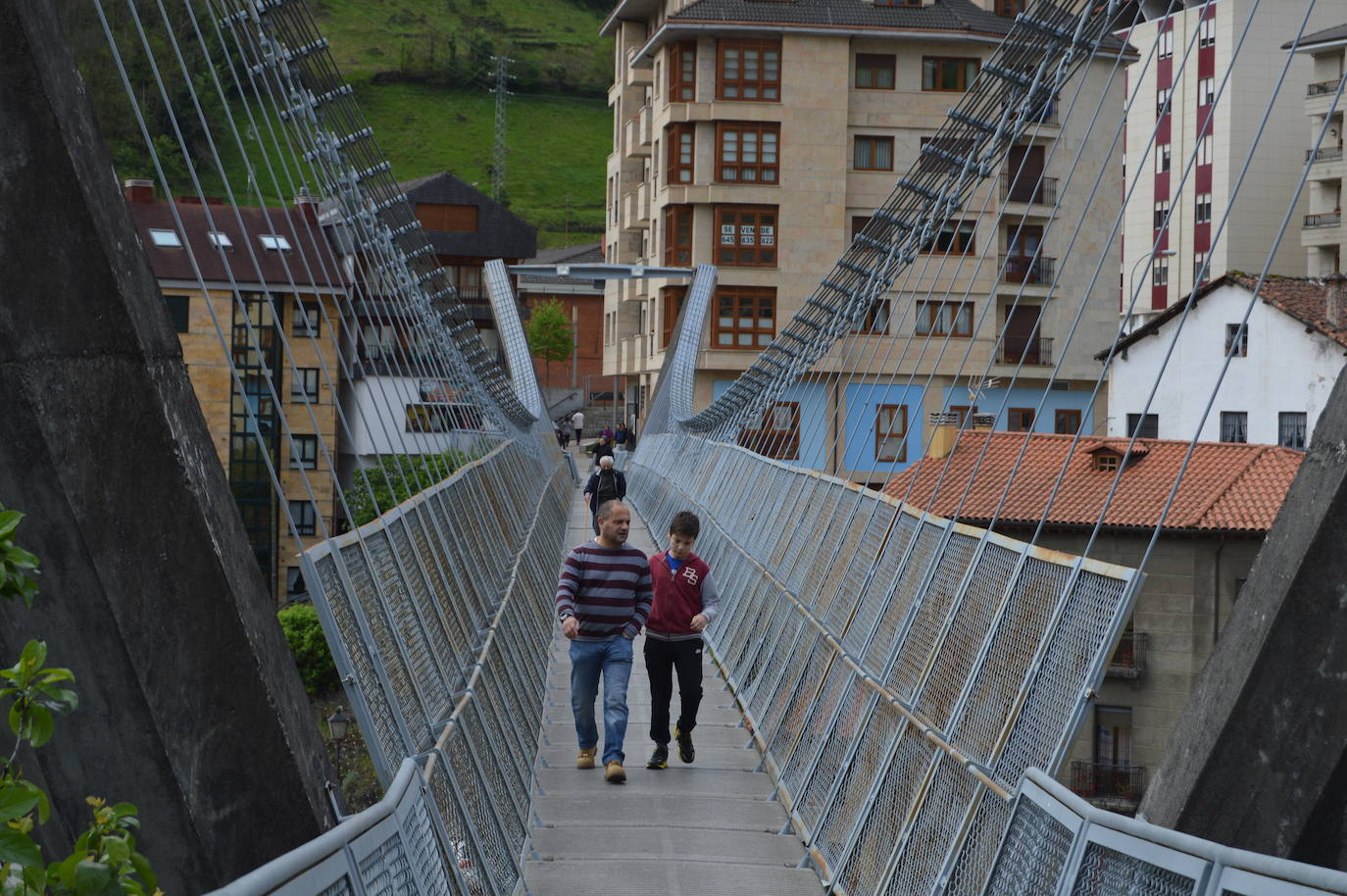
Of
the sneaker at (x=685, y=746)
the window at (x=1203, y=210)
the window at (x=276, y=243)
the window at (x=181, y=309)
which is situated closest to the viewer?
→ the window at (x=276, y=243)

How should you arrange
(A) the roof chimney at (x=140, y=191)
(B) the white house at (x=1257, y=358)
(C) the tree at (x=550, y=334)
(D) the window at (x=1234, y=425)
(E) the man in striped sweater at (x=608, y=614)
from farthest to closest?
1. (C) the tree at (x=550, y=334)
2. (A) the roof chimney at (x=140, y=191)
3. (D) the window at (x=1234, y=425)
4. (B) the white house at (x=1257, y=358)
5. (E) the man in striped sweater at (x=608, y=614)

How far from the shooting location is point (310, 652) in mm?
42594

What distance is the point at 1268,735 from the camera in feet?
18.7

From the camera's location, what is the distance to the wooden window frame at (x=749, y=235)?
181ft

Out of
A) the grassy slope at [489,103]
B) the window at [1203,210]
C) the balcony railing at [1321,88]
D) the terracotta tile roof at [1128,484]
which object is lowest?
the terracotta tile roof at [1128,484]

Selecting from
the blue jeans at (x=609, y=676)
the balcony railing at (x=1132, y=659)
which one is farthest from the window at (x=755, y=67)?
the blue jeans at (x=609, y=676)

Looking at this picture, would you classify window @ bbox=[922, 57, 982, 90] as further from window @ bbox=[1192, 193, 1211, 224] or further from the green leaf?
the green leaf

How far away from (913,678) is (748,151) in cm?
4796

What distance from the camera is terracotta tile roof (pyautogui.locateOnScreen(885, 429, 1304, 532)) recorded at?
111 ft

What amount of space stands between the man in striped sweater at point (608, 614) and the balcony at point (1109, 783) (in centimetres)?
2533

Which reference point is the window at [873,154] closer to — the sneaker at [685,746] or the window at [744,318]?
the window at [744,318]

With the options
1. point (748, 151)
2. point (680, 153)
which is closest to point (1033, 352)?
point (748, 151)

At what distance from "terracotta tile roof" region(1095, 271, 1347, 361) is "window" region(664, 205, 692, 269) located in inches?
657

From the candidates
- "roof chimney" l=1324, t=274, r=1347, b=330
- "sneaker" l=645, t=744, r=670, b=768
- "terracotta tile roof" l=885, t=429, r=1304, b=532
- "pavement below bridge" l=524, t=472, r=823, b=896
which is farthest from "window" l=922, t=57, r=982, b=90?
"sneaker" l=645, t=744, r=670, b=768
